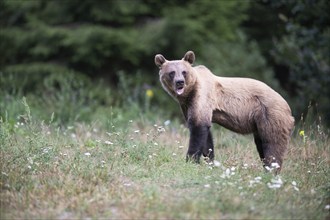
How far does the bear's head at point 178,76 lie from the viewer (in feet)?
26.3

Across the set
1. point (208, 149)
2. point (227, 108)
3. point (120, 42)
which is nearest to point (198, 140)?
point (208, 149)

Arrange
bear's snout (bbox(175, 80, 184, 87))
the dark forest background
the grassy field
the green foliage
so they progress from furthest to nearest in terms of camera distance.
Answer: the dark forest background, the green foliage, bear's snout (bbox(175, 80, 184, 87)), the grassy field

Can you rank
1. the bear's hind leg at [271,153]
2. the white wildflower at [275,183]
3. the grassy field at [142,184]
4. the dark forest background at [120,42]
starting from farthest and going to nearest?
the dark forest background at [120,42]
the bear's hind leg at [271,153]
the white wildflower at [275,183]
the grassy field at [142,184]

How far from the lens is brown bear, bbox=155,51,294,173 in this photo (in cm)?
780

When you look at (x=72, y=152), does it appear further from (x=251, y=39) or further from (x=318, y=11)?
(x=251, y=39)

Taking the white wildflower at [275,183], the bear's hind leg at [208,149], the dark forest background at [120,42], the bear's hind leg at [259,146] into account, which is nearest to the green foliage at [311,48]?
the dark forest background at [120,42]

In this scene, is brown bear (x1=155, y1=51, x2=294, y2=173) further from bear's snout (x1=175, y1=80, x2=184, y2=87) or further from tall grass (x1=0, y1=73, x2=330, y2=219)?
tall grass (x1=0, y1=73, x2=330, y2=219)

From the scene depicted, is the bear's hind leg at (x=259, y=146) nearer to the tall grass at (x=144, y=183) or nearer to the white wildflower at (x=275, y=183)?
the tall grass at (x=144, y=183)

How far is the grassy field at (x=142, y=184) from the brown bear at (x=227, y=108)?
32 cm

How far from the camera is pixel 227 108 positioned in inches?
321

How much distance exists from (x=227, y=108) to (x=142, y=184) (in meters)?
2.08

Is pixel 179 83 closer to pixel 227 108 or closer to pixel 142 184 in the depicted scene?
pixel 227 108

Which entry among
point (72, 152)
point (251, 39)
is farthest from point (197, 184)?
point (251, 39)

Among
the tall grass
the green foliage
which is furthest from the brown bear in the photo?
the green foliage
